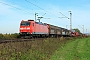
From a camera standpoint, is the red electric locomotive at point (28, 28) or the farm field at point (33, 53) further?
the red electric locomotive at point (28, 28)

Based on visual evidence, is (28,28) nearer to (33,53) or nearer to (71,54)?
(71,54)

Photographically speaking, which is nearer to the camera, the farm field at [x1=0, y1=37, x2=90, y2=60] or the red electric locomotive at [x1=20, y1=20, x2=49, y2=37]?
the farm field at [x1=0, y1=37, x2=90, y2=60]

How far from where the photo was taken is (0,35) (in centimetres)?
4044

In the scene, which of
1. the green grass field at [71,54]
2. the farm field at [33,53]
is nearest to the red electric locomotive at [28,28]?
the green grass field at [71,54]

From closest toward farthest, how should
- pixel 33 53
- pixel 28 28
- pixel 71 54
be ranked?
pixel 33 53, pixel 71 54, pixel 28 28

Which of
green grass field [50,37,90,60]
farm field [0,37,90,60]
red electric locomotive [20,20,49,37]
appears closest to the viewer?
farm field [0,37,90,60]

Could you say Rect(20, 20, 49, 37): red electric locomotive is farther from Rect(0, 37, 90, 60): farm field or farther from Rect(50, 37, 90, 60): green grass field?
Rect(0, 37, 90, 60): farm field

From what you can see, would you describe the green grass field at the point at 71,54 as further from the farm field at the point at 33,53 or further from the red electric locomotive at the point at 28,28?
the red electric locomotive at the point at 28,28

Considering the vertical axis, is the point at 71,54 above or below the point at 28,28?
below

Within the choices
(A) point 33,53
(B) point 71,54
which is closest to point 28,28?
(B) point 71,54

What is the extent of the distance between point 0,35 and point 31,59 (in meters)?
28.6

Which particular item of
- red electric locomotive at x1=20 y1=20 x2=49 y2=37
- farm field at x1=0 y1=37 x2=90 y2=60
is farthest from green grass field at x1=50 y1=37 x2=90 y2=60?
red electric locomotive at x1=20 y1=20 x2=49 y2=37

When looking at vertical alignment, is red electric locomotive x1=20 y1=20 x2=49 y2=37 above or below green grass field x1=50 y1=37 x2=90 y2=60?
above

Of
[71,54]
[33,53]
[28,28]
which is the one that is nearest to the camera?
[33,53]
